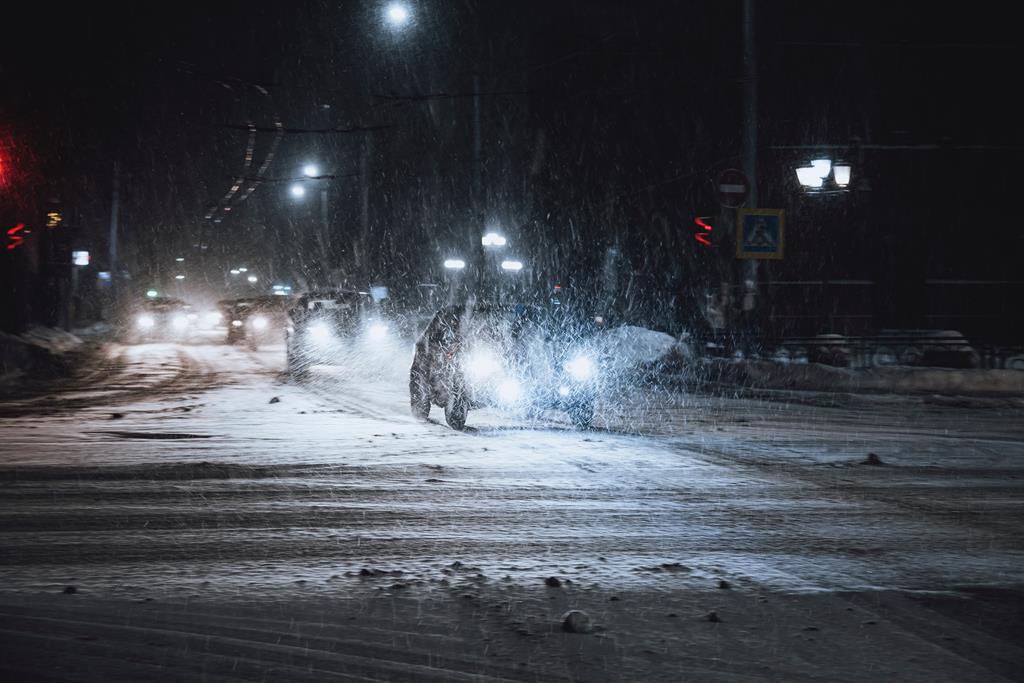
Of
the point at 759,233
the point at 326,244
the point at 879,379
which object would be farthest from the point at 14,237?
the point at 326,244

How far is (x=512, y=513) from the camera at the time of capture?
7.37 m

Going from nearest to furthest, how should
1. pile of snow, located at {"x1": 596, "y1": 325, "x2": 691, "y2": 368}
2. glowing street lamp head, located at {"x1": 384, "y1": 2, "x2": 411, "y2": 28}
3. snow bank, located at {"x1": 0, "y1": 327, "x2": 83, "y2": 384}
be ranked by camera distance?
1. snow bank, located at {"x1": 0, "y1": 327, "x2": 83, "y2": 384}
2. pile of snow, located at {"x1": 596, "y1": 325, "x2": 691, "y2": 368}
3. glowing street lamp head, located at {"x1": 384, "y1": 2, "x2": 411, "y2": 28}

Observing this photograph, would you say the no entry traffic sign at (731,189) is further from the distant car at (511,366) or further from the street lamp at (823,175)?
the distant car at (511,366)

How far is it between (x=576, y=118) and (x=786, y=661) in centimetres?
5267

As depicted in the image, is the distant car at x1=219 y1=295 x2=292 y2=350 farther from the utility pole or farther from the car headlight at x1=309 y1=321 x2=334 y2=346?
the utility pole

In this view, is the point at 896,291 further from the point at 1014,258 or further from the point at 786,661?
the point at 786,661

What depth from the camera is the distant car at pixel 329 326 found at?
84.6 feet

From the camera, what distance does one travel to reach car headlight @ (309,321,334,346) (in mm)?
26655

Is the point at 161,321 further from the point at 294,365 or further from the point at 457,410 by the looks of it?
the point at 457,410

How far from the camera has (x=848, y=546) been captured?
6371mm

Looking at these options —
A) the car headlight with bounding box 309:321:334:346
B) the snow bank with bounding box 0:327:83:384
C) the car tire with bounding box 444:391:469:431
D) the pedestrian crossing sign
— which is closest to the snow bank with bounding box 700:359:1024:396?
the pedestrian crossing sign

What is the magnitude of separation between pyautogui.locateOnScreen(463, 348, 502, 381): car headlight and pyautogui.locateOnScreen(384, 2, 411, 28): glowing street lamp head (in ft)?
51.9

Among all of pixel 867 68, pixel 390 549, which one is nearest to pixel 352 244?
pixel 867 68

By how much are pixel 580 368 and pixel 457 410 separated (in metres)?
1.63
